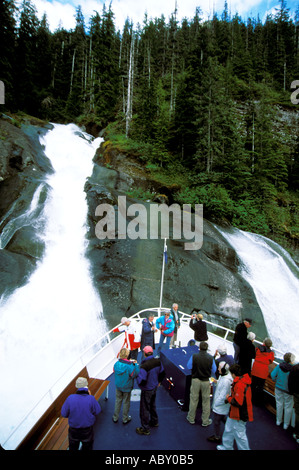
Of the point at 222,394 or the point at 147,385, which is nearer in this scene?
the point at 222,394

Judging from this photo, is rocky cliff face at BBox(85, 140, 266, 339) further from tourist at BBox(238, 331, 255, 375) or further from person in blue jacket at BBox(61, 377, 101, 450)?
person in blue jacket at BBox(61, 377, 101, 450)

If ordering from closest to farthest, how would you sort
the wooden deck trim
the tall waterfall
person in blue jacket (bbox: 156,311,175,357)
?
the wooden deck trim, the tall waterfall, person in blue jacket (bbox: 156,311,175,357)

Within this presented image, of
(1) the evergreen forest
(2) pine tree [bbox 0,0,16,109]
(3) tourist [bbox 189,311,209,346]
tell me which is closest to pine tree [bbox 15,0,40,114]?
(1) the evergreen forest

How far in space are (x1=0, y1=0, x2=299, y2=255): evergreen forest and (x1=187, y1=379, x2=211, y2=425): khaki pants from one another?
1662cm

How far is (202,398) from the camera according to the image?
5.14m

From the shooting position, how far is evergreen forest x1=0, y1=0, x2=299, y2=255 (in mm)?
23750

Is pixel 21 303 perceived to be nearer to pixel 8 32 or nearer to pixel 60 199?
pixel 60 199

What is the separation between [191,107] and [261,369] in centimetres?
2788

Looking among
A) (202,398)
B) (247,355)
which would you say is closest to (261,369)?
(247,355)

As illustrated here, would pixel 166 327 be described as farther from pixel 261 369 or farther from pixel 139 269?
pixel 139 269

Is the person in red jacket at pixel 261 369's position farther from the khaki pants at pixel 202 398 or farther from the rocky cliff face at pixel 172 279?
the rocky cliff face at pixel 172 279

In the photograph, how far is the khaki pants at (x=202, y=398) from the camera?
507 centimetres

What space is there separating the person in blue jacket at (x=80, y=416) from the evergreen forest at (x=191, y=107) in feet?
59.4

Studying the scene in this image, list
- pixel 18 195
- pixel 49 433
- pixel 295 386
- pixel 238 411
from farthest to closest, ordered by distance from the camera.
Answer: pixel 18 195 < pixel 295 386 < pixel 49 433 < pixel 238 411
